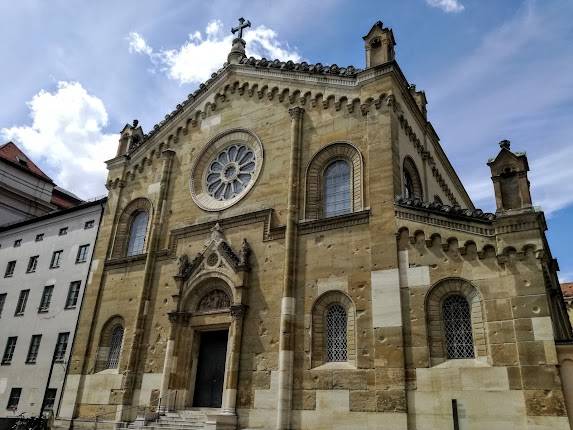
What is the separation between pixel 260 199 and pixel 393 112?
6.01 m

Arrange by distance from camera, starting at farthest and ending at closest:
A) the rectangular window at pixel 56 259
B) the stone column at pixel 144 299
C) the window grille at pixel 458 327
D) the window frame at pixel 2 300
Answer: the window frame at pixel 2 300 → the rectangular window at pixel 56 259 → the stone column at pixel 144 299 → the window grille at pixel 458 327

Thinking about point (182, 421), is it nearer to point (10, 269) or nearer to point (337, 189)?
point (337, 189)

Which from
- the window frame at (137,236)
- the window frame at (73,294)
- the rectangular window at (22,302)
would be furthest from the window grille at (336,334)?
the rectangular window at (22,302)

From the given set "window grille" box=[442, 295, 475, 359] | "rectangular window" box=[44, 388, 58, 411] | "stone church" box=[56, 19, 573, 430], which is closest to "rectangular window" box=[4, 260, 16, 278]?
"rectangular window" box=[44, 388, 58, 411]

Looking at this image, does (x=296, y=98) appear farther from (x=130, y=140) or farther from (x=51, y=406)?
(x=51, y=406)

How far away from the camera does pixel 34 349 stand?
25750 millimetres

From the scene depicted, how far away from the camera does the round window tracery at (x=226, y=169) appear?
2028 cm

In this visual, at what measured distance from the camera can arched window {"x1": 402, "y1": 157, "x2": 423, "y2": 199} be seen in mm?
18936

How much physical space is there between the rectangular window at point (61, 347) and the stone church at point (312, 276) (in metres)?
3.29

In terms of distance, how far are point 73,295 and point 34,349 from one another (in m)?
3.66

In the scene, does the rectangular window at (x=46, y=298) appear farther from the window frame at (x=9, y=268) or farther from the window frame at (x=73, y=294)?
the window frame at (x=9, y=268)

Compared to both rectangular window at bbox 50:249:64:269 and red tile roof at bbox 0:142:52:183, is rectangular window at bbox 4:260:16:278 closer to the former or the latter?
rectangular window at bbox 50:249:64:269

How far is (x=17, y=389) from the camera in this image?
2497 centimetres

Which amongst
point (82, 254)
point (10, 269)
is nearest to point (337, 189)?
point (82, 254)
